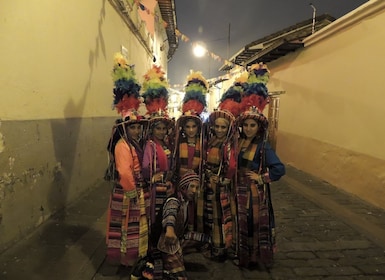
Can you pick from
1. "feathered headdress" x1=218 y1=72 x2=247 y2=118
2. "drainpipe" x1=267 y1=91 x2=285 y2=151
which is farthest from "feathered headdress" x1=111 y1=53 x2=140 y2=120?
"drainpipe" x1=267 y1=91 x2=285 y2=151

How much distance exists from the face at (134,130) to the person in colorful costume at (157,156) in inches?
4.6

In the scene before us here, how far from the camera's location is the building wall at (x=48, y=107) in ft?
10.7

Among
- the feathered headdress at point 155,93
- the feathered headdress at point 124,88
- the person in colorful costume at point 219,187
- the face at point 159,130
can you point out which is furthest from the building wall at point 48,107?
the person in colorful costume at point 219,187

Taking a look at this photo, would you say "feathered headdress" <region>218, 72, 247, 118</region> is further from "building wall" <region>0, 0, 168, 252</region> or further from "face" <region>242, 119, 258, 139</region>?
"building wall" <region>0, 0, 168, 252</region>

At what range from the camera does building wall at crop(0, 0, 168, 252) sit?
3.26 m

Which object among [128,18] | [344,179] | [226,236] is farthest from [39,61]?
[344,179]

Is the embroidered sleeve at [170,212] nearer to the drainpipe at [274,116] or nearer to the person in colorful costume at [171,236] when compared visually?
the person in colorful costume at [171,236]

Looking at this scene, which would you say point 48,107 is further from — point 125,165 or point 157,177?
point 157,177

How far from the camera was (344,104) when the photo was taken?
638 centimetres

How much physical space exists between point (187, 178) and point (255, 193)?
0.72 metres

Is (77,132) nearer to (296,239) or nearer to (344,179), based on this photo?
(296,239)

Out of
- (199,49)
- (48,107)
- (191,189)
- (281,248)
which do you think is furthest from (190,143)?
(199,49)

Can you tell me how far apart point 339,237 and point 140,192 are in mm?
2774

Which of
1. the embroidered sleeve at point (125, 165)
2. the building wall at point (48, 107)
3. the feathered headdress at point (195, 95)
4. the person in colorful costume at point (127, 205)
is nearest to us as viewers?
the embroidered sleeve at point (125, 165)
